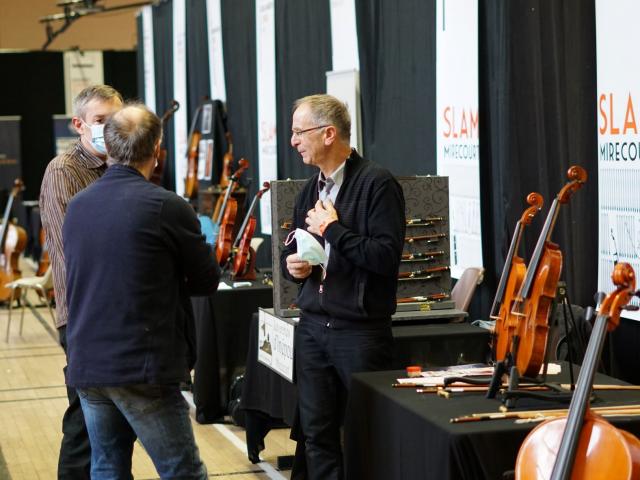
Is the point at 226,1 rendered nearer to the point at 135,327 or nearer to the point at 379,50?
the point at 379,50

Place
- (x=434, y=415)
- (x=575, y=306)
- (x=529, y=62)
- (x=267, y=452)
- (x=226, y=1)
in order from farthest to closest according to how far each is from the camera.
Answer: (x=226, y=1)
(x=267, y=452)
(x=529, y=62)
(x=575, y=306)
(x=434, y=415)

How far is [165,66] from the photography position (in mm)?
12398

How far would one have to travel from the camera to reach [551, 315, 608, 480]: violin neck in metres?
2.15

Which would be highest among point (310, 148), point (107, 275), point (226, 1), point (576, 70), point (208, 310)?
point (226, 1)

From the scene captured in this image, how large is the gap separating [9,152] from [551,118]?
1394cm

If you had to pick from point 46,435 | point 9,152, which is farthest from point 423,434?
point 9,152

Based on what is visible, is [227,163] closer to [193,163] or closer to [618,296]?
[193,163]

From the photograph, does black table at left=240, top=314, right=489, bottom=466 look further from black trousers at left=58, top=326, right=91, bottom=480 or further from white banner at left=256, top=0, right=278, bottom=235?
white banner at left=256, top=0, right=278, bottom=235

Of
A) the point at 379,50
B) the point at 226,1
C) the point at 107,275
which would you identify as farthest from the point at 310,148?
the point at 226,1

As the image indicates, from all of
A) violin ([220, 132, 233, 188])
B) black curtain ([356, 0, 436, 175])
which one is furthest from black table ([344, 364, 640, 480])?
violin ([220, 132, 233, 188])

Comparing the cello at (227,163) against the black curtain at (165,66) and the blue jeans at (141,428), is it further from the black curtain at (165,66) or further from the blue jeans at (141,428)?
the blue jeans at (141,428)

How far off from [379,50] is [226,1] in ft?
11.6

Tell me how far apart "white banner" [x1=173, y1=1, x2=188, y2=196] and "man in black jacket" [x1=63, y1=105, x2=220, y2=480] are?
7901 millimetres

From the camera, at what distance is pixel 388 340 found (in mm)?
3320
